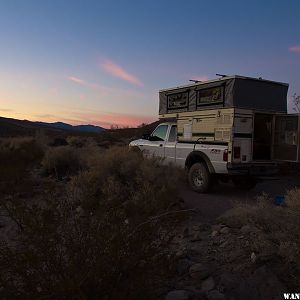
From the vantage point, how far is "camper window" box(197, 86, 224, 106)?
39.0 ft

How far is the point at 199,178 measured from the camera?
41.5 feet

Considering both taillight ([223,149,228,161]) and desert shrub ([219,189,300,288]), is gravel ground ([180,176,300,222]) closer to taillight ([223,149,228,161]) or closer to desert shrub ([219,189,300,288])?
taillight ([223,149,228,161])

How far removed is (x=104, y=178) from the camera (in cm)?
1161

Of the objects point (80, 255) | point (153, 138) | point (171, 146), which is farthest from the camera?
point (153, 138)

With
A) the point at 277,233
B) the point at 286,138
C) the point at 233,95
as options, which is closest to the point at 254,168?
the point at 286,138

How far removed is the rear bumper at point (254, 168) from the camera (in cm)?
1154

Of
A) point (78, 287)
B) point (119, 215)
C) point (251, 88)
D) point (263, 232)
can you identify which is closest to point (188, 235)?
point (263, 232)

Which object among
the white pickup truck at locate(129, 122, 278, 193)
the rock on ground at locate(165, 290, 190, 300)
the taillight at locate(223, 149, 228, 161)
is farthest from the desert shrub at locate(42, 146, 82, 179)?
the rock on ground at locate(165, 290, 190, 300)

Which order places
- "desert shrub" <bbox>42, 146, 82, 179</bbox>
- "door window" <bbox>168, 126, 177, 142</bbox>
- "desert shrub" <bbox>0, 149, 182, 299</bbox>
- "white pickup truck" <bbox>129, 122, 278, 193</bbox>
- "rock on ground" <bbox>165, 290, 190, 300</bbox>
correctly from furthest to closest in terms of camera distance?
"desert shrub" <bbox>42, 146, 82, 179</bbox> < "door window" <bbox>168, 126, 177, 142</bbox> < "white pickup truck" <bbox>129, 122, 278, 193</bbox> < "rock on ground" <bbox>165, 290, 190, 300</bbox> < "desert shrub" <bbox>0, 149, 182, 299</bbox>

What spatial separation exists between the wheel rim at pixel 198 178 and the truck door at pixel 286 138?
7.00ft

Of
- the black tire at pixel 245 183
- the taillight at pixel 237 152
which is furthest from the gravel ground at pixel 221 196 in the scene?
the taillight at pixel 237 152

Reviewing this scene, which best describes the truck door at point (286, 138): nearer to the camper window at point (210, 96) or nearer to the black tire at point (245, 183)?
the black tire at point (245, 183)

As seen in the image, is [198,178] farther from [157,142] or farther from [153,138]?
[153,138]

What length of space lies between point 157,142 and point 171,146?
2.97ft
